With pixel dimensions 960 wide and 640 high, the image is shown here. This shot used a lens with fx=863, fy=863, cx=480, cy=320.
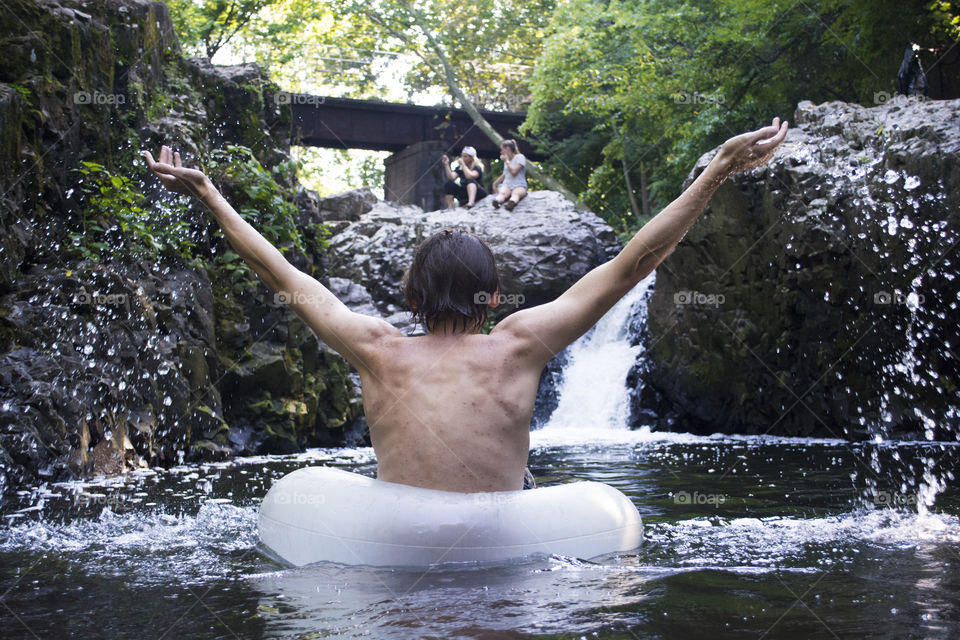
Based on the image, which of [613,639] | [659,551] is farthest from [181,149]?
[613,639]

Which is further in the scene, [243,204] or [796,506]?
[243,204]

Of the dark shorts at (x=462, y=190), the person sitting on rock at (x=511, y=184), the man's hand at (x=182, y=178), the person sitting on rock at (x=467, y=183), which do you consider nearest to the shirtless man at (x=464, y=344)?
the man's hand at (x=182, y=178)

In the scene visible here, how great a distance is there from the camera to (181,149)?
31.5ft

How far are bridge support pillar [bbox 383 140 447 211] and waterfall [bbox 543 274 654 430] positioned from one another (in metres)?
10.4

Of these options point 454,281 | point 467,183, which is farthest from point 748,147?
point 467,183

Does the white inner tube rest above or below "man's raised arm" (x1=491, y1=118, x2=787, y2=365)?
below

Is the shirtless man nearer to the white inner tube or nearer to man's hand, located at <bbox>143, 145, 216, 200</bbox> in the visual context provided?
the white inner tube

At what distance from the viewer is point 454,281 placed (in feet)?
9.71

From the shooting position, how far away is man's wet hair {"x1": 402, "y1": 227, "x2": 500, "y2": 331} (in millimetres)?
2959

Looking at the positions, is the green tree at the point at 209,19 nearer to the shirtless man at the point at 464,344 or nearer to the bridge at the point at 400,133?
the bridge at the point at 400,133

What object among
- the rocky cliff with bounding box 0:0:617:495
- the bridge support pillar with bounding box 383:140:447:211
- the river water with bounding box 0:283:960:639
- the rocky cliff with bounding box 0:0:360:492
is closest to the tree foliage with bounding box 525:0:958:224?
the bridge support pillar with bounding box 383:140:447:211

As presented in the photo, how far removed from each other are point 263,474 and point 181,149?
430 cm

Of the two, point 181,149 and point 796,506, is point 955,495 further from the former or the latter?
point 181,149

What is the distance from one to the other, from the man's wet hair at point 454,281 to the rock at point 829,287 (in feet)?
23.5
